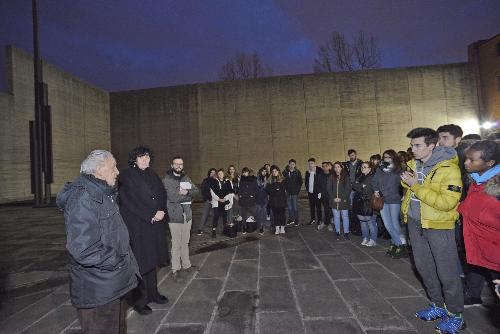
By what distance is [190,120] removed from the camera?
1920 cm

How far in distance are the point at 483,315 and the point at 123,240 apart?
10.6 ft

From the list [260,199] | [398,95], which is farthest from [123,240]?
[398,95]

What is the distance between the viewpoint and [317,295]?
3408 mm

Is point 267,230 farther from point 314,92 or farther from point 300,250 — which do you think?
point 314,92

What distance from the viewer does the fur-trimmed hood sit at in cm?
192

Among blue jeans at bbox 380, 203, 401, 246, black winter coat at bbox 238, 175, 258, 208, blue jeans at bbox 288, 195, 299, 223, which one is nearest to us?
blue jeans at bbox 380, 203, 401, 246

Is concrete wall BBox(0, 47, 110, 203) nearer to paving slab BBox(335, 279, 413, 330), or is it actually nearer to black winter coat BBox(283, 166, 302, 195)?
black winter coat BBox(283, 166, 302, 195)

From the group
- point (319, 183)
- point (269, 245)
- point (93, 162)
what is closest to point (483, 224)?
point (93, 162)

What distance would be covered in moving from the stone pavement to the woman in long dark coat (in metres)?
0.22

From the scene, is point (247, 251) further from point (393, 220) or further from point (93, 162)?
point (93, 162)

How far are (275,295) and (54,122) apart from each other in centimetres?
1754

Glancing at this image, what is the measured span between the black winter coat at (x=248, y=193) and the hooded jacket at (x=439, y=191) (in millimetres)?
4703

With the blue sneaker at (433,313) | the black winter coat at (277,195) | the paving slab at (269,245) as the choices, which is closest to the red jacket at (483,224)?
the blue sneaker at (433,313)

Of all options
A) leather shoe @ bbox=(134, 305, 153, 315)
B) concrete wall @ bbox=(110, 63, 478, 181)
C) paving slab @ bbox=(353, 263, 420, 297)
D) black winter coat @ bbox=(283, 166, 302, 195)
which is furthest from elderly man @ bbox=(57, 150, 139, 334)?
concrete wall @ bbox=(110, 63, 478, 181)
